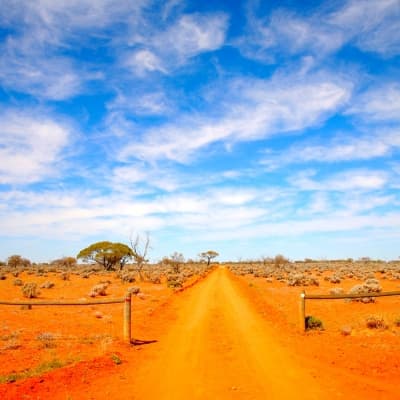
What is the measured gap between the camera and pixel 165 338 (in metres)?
11.6

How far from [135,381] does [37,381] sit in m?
2.00

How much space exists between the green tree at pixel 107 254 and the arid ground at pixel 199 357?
54.1 m

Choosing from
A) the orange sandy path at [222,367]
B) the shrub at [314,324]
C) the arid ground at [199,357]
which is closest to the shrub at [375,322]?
the arid ground at [199,357]

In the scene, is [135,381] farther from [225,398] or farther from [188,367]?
[225,398]

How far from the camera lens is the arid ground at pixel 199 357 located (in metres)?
6.76

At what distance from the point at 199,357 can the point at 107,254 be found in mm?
63793

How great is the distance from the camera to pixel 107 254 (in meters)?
69.8

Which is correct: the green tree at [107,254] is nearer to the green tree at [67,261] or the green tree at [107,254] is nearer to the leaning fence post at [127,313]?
the green tree at [67,261]

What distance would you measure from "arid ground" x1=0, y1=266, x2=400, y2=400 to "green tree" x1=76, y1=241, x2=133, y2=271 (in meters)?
54.1

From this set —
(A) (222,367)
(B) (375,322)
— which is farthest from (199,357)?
(B) (375,322)

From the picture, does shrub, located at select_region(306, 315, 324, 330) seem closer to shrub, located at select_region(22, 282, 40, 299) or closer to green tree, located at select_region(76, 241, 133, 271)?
shrub, located at select_region(22, 282, 40, 299)

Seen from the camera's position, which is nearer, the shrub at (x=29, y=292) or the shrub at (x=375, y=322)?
the shrub at (x=375, y=322)

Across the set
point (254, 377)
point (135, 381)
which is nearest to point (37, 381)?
point (135, 381)

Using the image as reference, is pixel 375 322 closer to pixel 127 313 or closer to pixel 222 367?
pixel 222 367
